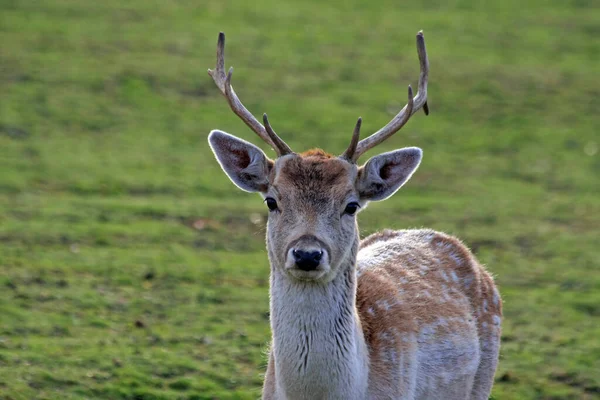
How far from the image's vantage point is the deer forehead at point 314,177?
5.76 m

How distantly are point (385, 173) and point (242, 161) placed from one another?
82 cm

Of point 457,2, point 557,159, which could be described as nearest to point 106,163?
point 557,159

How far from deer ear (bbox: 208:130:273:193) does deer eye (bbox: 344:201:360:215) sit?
1.69 feet

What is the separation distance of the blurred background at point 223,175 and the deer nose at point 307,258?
2815 millimetres

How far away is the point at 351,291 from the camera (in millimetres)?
5812

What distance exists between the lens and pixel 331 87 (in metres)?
20.0

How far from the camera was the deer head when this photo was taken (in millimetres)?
5555

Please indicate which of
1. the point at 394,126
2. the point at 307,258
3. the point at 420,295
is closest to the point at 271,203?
the point at 307,258

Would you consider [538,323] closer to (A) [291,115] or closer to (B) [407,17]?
(A) [291,115]

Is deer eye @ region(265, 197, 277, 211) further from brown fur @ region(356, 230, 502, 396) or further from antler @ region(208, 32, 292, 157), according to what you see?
brown fur @ region(356, 230, 502, 396)

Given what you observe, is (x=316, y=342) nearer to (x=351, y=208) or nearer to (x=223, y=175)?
(x=351, y=208)

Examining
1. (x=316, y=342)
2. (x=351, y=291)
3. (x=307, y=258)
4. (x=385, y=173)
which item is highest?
(x=385, y=173)

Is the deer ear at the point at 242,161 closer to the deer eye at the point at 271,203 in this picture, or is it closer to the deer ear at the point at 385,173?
the deer eye at the point at 271,203

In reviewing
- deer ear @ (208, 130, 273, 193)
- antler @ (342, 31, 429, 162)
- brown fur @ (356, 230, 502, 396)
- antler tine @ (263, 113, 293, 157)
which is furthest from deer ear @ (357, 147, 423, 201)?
brown fur @ (356, 230, 502, 396)
